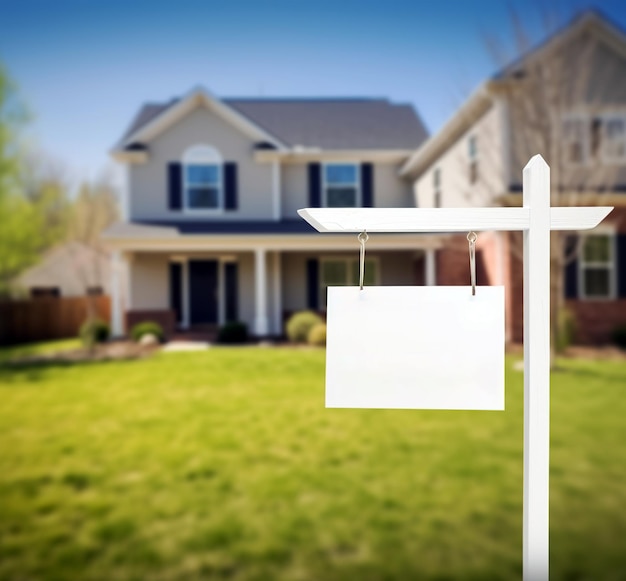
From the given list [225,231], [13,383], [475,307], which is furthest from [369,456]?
[225,231]

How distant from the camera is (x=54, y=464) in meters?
6.23

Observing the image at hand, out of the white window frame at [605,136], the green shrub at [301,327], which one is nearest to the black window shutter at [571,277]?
the white window frame at [605,136]

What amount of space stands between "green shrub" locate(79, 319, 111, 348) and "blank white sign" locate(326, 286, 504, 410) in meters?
12.6

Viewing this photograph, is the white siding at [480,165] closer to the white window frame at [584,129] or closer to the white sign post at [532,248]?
the white window frame at [584,129]

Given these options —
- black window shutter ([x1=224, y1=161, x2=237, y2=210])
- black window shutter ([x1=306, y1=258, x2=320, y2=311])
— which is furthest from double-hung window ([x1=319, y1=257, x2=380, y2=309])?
black window shutter ([x1=224, y1=161, x2=237, y2=210])

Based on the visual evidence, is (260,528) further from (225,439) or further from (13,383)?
(13,383)

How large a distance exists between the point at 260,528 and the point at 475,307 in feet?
14.1

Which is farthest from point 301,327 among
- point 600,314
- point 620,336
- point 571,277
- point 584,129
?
point 584,129

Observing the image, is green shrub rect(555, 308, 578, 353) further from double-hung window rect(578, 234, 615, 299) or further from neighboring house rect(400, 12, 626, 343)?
double-hung window rect(578, 234, 615, 299)

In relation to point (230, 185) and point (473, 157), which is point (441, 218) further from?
point (230, 185)

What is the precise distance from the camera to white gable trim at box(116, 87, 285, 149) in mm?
15258

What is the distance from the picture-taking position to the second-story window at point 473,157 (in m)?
11.8

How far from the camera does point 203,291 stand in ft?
53.1

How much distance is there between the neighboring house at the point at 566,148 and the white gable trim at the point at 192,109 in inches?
197
